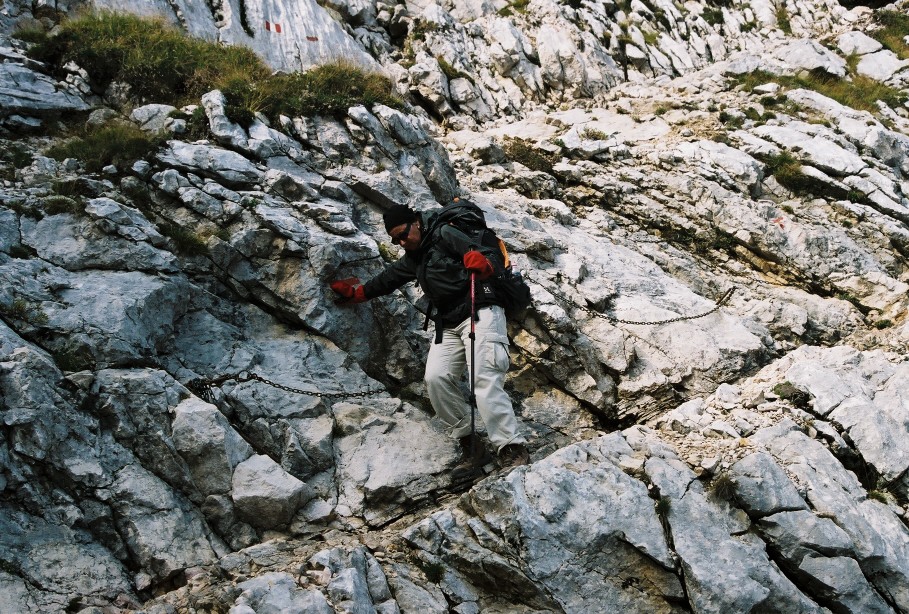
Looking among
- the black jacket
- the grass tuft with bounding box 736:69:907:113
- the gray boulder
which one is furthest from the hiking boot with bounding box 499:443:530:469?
the grass tuft with bounding box 736:69:907:113

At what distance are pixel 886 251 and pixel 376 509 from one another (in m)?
12.7

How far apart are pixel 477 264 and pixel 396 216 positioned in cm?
129

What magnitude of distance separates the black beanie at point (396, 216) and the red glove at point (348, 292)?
110 centimetres

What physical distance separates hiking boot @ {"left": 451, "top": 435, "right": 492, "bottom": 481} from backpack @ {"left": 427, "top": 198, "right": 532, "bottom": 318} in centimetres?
164

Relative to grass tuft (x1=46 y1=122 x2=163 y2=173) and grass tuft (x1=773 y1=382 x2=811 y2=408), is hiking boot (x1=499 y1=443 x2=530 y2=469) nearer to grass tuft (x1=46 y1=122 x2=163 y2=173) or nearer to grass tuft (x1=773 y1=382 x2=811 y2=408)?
grass tuft (x1=773 y1=382 x2=811 y2=408)

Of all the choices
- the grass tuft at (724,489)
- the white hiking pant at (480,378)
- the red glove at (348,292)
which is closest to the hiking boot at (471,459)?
the white hiking pant at (480,378)

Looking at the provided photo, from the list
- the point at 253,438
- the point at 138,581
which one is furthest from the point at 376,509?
the point at 138,581

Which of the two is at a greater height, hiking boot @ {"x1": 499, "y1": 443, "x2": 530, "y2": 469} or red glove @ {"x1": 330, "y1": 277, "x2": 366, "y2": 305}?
red glove @ {"x1": 330, "y1": 277, "x2": 366, "y2": 305}

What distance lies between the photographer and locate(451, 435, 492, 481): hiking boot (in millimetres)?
7445

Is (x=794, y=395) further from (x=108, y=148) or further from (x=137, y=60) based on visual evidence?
(x=137, y=60)

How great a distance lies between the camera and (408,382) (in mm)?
8766

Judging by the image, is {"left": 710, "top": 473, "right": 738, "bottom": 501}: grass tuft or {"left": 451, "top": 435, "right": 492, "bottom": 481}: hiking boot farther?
{"left": 451, "top": 435, "right": 492, "bottom": 481}: hiking boot

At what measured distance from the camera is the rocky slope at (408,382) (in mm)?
5852

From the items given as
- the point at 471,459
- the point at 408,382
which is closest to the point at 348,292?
the point at 408,382
